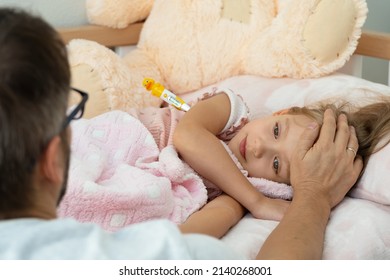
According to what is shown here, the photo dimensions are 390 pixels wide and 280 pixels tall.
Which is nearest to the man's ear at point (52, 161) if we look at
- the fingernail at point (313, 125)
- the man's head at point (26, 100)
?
the man's head at point (26, 100)

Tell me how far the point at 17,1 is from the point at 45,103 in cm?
106

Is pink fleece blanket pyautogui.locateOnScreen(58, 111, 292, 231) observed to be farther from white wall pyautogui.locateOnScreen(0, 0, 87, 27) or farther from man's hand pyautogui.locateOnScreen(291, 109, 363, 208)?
white wall pyautogui.locateOnScreen(0, 0, 87, 27)

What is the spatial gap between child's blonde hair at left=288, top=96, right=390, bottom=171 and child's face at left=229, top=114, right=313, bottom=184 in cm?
4

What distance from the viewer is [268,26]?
1.63m

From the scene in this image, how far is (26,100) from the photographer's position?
0.60 m

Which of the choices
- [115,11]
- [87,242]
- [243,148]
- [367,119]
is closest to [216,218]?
[243,148]

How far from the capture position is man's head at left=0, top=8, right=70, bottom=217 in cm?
60

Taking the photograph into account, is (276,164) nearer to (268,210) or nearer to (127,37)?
(268,210)

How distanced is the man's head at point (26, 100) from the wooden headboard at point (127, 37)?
970 mm

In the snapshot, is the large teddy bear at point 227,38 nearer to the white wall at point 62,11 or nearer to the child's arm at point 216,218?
the white wall at point 62,11

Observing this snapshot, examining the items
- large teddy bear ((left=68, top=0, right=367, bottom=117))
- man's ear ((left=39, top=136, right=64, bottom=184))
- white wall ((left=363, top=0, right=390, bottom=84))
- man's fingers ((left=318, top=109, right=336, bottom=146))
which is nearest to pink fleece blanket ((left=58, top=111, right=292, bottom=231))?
man's fingers ((left=318, top=109, right=336, bottom=146))

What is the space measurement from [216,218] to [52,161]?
1.78 feet

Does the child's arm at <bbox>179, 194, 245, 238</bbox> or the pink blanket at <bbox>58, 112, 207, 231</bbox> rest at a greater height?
the pink blanket at <bbox>58, 112, 207, 231</bbox>

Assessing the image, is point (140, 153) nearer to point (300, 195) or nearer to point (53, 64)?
point (300, 195)
